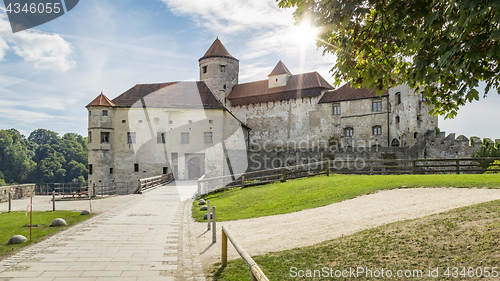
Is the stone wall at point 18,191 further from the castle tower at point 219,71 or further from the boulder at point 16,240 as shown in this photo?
the castle tower at point 219,71

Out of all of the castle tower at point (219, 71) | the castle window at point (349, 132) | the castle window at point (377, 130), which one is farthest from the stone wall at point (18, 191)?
the castle window at point (377, 130)

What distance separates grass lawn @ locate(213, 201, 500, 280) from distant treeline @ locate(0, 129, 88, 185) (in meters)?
78.5

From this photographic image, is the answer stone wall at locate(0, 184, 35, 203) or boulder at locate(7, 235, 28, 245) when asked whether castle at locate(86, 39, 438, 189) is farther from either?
boulder at locate(7, 235, 28, 245)

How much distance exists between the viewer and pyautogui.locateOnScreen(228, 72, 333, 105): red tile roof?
4606 centimetres

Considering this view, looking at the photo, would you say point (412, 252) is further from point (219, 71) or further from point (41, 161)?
point (41, 161)

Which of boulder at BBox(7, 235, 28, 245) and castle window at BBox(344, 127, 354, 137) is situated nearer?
boulder at BBox(7, 235, 28, 245)

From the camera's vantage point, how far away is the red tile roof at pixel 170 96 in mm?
41781

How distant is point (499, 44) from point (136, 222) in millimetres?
12247

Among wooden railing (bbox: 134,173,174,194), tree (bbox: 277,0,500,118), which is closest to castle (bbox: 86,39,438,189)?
A: wooden railing (bbox: 134,173,174,194)

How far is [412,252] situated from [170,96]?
40.0m

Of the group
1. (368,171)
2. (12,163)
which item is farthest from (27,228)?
(12,163)

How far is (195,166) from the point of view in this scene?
134 ft

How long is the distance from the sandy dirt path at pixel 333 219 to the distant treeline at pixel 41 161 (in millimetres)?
74512

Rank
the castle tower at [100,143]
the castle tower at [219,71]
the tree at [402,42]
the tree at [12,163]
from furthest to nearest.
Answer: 1. the tree at [12,163]
2. the castle tower at [219,71]
3. the castle tower at [100,143]
4. the tree at [402,42]
